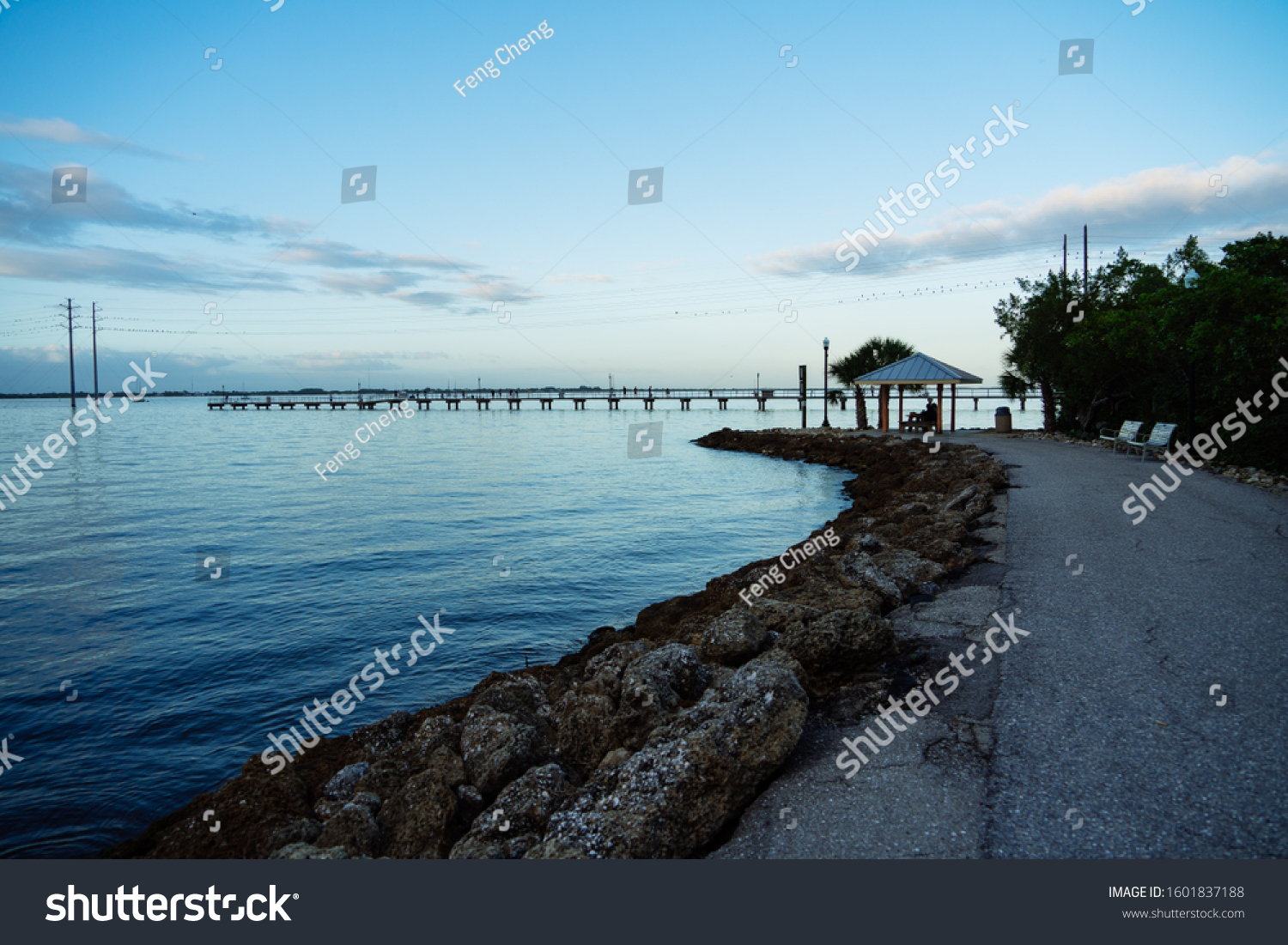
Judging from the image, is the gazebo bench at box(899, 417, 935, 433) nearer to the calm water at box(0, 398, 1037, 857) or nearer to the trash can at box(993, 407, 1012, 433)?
the trash can at box(993, 407, 1012, 433)

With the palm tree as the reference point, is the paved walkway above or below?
below

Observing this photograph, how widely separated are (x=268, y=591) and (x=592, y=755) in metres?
10.2

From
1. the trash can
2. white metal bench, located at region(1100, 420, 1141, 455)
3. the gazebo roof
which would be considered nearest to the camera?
white metal bench, located at region(1100, 420, 1141, 455)

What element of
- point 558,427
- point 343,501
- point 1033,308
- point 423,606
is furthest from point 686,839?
point 558,427

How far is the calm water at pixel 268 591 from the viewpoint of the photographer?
725cm

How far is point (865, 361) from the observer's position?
4097 cm

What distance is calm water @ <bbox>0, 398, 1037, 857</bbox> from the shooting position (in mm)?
7250

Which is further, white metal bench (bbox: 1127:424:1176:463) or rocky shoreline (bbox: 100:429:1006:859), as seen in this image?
white metal bench (bbox: 1127:424:1176:463)

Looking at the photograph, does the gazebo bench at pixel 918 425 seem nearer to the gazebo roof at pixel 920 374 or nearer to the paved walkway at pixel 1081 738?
the gazebo roof at pixel 920 374

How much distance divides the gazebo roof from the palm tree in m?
5.03

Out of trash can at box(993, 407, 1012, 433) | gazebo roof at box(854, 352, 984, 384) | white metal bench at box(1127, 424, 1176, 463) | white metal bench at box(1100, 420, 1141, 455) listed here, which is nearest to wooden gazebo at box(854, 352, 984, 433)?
gazebo roof at box(854, 352, 984, 384)

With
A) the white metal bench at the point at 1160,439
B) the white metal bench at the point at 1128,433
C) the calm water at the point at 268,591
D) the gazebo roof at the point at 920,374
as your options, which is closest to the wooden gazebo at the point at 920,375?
the gazebo roof at the point at 920,374

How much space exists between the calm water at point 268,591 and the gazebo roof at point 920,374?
17.9 feet

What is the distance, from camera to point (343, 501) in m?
23.9
